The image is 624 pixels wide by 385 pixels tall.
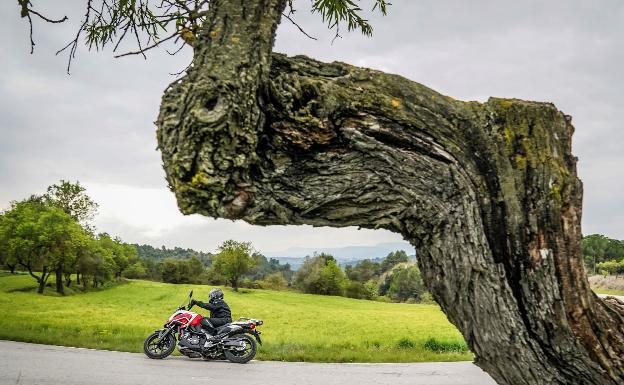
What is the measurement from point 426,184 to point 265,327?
2449 centimetres

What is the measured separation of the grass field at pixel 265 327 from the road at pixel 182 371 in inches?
43.7

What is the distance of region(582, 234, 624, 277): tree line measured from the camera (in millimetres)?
71125

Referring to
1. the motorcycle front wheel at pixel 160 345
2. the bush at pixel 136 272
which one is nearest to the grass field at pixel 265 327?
the motorcycle front wheel at pixel 160 345

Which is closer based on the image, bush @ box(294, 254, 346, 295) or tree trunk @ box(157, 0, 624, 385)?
tree trunk @ box(157, 0, 624, 385)

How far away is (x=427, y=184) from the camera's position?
2.27 meters

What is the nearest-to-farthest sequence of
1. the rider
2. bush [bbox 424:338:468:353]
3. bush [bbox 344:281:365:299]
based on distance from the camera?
the rider
bush [bbox 424:338:468:353]
bush [bbox 344:281:365:299]

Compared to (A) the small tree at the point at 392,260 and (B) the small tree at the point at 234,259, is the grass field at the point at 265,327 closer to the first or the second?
(B) the small tree at the point at 234,259

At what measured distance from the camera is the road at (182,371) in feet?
29.0

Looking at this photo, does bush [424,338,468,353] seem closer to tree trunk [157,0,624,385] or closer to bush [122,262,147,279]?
tree trunk [157,0,624,385]

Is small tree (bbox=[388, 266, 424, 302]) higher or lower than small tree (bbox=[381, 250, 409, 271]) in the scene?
lower

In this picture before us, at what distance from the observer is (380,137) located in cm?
226

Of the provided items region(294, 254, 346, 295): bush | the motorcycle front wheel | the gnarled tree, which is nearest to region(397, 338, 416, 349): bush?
the motorcycle front wheel

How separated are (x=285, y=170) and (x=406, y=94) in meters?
0.74

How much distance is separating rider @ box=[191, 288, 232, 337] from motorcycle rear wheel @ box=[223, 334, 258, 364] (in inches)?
25.6
